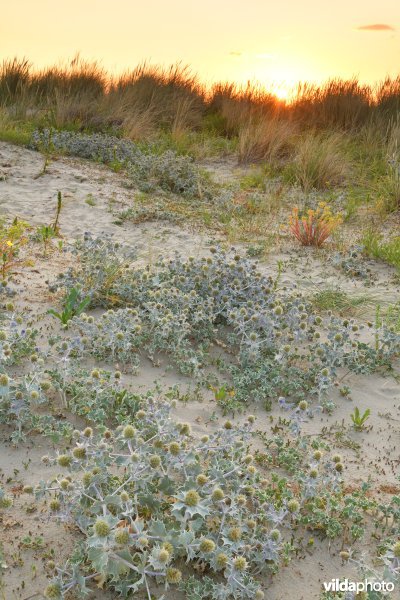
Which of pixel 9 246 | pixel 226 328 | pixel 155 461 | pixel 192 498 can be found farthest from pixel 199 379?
pixel 9 246

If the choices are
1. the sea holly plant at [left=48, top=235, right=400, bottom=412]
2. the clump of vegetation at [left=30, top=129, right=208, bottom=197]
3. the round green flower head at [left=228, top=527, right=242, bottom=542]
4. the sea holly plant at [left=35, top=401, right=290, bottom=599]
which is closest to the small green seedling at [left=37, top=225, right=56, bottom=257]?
the sea holly plant at [left=48, top=235, right=400, bottom=412]

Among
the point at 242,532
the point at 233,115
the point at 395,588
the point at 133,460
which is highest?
the point at 233,115

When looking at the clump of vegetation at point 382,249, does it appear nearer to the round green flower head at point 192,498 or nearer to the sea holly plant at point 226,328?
the sea holly plant at point 226,328

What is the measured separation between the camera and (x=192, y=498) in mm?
2463

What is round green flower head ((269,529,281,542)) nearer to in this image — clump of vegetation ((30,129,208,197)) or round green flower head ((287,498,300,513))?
round green flower head ((287,498,300,513))

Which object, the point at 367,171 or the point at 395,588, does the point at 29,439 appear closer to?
the point at 395,588

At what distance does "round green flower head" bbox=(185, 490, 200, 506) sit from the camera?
2.46 m

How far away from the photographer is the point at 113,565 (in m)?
2.26

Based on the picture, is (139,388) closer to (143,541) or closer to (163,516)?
(163,516)

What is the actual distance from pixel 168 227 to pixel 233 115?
267 inches

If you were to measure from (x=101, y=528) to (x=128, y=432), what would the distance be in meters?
0.51

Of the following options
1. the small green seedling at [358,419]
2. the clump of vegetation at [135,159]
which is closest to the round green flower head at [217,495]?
the small green seedling at [358,419]

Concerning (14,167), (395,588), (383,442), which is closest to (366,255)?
(383,442)

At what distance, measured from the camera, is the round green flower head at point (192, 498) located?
2.46 meters
